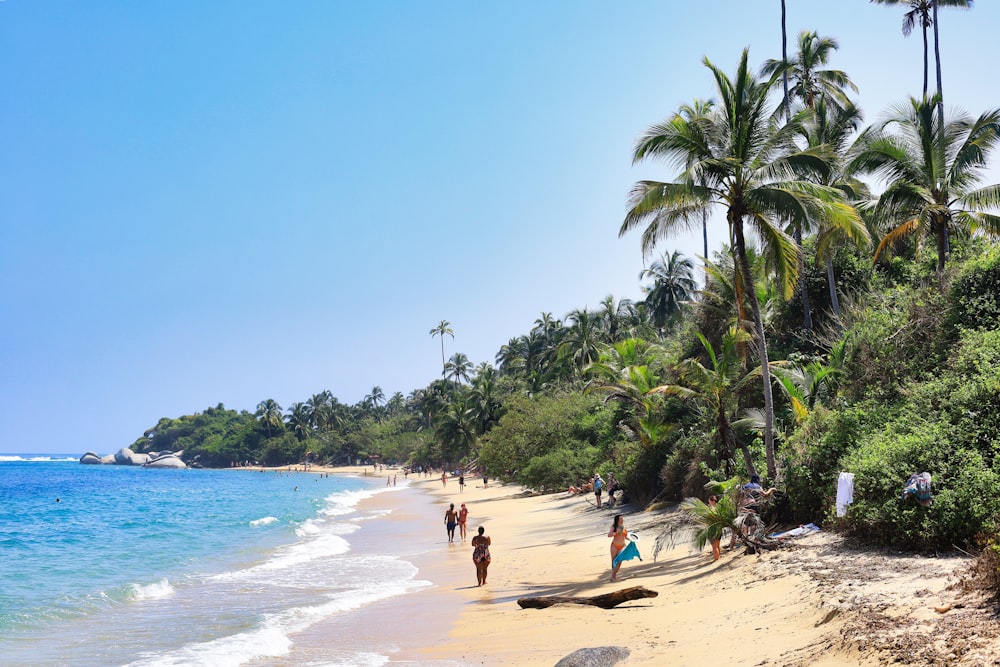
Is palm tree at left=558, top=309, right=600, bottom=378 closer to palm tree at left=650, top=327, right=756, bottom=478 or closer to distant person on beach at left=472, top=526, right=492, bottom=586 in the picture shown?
palm tree at left=650, top=327, right=756, bottom=478

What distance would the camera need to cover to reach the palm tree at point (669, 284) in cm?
5703

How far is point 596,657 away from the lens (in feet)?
25.6

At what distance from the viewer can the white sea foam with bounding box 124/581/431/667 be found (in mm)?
10266

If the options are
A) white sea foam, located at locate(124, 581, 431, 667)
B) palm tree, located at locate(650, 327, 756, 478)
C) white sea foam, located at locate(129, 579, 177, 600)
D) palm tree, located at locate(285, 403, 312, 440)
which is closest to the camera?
white sea foam, located at locate(124, 581, 431, 667)

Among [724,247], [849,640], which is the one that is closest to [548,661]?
[849,640]

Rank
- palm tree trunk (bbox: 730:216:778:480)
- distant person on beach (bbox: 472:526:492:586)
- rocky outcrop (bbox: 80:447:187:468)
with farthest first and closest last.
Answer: rocky outcrop (bbox: 80:447:187:468)
distant person on beach (bbox: 472:526:492:586)
palm tree trunk (bbox: 730:216:778:480)

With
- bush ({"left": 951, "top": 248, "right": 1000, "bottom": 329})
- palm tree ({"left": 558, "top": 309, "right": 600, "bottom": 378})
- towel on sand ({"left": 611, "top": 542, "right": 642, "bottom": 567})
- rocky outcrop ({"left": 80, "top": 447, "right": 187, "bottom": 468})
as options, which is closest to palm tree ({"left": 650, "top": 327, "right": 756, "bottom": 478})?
bush ({"left": 951, "top": 248, "right": 1000, "bottom": 329})

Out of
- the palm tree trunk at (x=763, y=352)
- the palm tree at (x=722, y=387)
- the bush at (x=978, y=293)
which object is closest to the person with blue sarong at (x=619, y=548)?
the palm tree trunk at (x=763, y=352)

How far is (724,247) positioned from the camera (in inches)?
1027

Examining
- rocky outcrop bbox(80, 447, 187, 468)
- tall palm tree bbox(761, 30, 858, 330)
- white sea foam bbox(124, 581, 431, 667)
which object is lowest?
rocky outcrop bbox(80, 447, 187, 468)

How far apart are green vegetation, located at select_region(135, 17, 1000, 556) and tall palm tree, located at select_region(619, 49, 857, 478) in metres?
0.03

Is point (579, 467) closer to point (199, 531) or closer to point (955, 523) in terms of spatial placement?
point (199, 531)

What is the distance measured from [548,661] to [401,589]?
25.6 feet

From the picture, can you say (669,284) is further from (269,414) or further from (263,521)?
(269,414)
